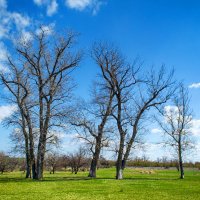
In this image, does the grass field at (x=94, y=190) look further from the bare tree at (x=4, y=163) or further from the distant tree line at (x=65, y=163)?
the bare tree at (x=4, y=163)

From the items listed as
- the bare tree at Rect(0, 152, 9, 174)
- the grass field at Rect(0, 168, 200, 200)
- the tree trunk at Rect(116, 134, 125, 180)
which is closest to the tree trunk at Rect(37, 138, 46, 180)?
the grass field at Rect(0, 168, 200, 200)

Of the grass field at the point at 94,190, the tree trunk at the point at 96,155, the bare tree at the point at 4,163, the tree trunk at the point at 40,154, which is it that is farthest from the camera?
the bare tree at the point at 4,163

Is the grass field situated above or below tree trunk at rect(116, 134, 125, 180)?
below

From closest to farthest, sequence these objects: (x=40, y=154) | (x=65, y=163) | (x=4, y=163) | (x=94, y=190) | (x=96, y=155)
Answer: (x=94, y=190)
(x=40, y=154)
(x=96, y=155)
(x=4, y=163)
(x=65, y=163)

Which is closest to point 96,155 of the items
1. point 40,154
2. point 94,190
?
point 40,154

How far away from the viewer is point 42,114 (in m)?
33.2

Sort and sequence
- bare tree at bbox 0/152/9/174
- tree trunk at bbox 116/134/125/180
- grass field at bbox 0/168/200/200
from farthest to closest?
bare tree at bbox 0/152/9/174
tree trunk at bbox 116/134/125/180
grass field at bbox 0/168/200/200

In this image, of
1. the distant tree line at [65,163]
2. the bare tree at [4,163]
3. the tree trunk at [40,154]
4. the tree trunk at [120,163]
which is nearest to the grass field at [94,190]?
the tree trunk at [40,154]

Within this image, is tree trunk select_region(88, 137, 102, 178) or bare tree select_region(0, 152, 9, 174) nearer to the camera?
Result: tree trunk select_region(88, 137, 102, 178)

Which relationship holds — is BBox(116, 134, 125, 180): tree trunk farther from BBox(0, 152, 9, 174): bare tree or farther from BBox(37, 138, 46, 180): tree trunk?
BBox(0, 152, 9, 174): bare tree

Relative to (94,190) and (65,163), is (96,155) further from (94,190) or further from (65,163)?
(65,163)

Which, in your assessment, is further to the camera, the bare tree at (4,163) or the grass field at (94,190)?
the bare tree at (4,163)

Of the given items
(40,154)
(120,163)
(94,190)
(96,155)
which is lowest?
(94,190)

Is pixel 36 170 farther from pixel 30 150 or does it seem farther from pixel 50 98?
pixel 50 98
